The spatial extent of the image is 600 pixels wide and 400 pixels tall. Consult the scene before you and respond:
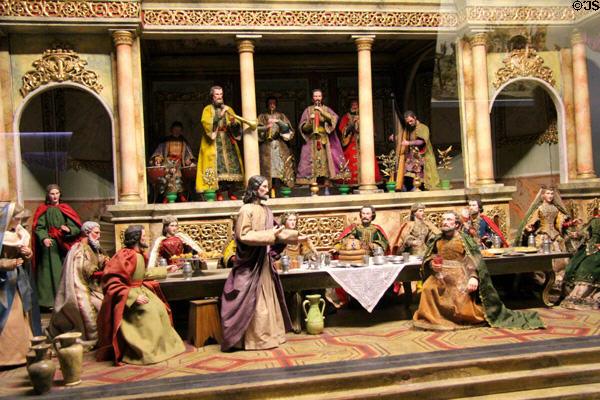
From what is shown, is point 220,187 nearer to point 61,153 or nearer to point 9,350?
point 61,153

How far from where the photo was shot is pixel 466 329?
20.9 ft

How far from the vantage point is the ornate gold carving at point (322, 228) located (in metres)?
9.59

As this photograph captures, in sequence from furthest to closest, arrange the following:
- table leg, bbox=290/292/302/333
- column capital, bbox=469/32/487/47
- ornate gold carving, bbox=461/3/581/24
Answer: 1. column capital, bbox=469/32/487/47
2. ornate gold carving, bbox=461/3/581/24
3. table leg, bbox=290/292/302/333

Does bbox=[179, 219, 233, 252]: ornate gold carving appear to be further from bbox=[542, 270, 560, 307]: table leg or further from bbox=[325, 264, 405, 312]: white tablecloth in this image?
→ bbox=[542, 270, 560, 307]: table leg

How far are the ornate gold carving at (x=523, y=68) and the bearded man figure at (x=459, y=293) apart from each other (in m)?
4.90

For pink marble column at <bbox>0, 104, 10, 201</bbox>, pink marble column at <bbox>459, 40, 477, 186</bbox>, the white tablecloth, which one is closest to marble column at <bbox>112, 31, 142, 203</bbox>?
pink marble column at <bbox>0, 104, 10, 201</bbox>

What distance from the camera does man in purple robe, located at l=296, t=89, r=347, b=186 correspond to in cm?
1053

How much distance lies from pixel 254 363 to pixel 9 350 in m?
2.42

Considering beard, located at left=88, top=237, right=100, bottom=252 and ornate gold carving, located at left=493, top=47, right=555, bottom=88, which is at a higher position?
ornate gold carving, located at left=493, top=47, right=555, bottom=88

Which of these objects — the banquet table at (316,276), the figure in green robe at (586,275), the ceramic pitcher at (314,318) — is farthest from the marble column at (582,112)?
→ the ceramic pitcher at (314,318)

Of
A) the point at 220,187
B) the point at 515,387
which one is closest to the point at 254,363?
the point at 515,387

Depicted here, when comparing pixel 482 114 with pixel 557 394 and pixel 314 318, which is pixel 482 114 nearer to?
pixel 314 318

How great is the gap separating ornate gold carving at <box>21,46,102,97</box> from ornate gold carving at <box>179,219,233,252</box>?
9.36 ft

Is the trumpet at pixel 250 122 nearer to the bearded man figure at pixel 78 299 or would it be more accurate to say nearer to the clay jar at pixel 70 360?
the bearded man figure at pixel 78 299
